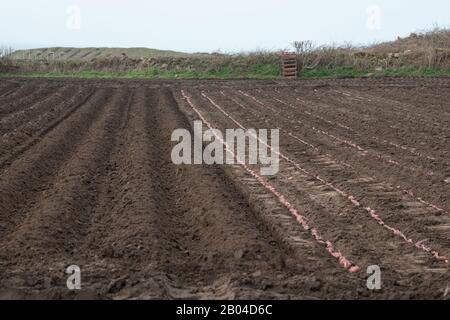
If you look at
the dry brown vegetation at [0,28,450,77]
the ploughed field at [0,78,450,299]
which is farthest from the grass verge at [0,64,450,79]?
the ploughed field at [0,78,450,299]

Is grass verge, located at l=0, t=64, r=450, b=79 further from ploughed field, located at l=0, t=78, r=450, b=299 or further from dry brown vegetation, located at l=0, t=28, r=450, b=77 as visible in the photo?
ploughed field, located at l=0, t=78, r=450, b=299

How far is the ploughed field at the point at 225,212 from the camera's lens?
4922 millimetres

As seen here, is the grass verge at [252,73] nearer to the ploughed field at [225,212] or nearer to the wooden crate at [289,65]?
the wooden crate at [289,65]

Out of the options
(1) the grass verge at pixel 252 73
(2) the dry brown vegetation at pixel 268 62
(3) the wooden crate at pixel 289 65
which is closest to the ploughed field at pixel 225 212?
(1) the grass verge at pixel 252 73

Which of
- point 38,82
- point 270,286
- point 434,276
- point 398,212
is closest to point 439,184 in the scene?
point 398,212

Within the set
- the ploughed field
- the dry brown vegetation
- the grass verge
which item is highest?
the dry brown vegetation

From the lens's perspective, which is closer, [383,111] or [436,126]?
[436,126]

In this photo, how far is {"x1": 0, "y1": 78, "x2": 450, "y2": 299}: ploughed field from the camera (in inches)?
194

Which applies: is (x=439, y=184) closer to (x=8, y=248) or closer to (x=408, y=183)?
(x=408, y=183)

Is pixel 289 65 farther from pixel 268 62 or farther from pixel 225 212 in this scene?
pixel 225 212

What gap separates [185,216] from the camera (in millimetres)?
6973

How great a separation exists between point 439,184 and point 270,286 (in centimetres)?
427

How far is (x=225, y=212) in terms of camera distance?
686cm

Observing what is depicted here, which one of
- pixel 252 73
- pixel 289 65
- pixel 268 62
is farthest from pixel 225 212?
pixel 268 62
